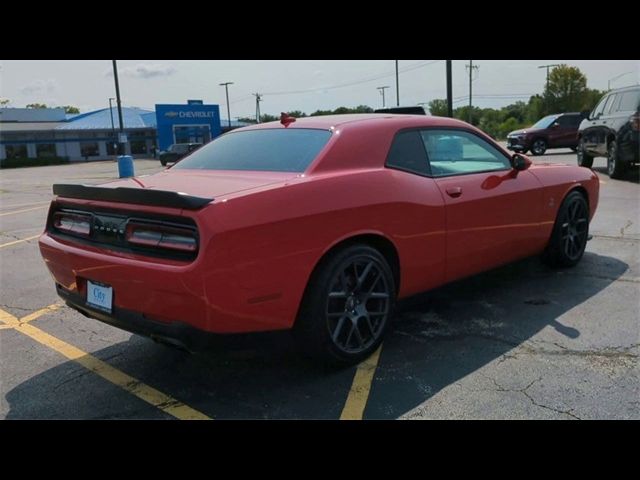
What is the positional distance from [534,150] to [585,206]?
53.9ft

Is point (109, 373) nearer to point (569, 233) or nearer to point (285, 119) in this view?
point (285, 119)

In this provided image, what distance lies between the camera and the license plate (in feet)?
9.97

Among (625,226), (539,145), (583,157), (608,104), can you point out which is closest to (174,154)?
(625,226)

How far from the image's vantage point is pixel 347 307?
335cm

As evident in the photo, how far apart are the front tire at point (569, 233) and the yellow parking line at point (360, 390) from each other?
7.88ft

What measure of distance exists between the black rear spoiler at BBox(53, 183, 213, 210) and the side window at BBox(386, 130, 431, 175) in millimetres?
1474

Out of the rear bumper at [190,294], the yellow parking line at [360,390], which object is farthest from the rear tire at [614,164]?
the rear bumper at [190,294]

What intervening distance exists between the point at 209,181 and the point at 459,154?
2.08m

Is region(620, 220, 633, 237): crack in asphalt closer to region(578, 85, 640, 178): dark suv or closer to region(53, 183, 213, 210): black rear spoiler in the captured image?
region(578, 85, 640, 178): dark suv

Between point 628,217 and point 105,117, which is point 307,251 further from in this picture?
point 105,117

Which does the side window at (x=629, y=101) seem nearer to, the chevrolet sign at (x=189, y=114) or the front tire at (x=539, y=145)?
the front tire at (x=539, y=145)

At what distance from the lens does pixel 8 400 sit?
3.16 meters
